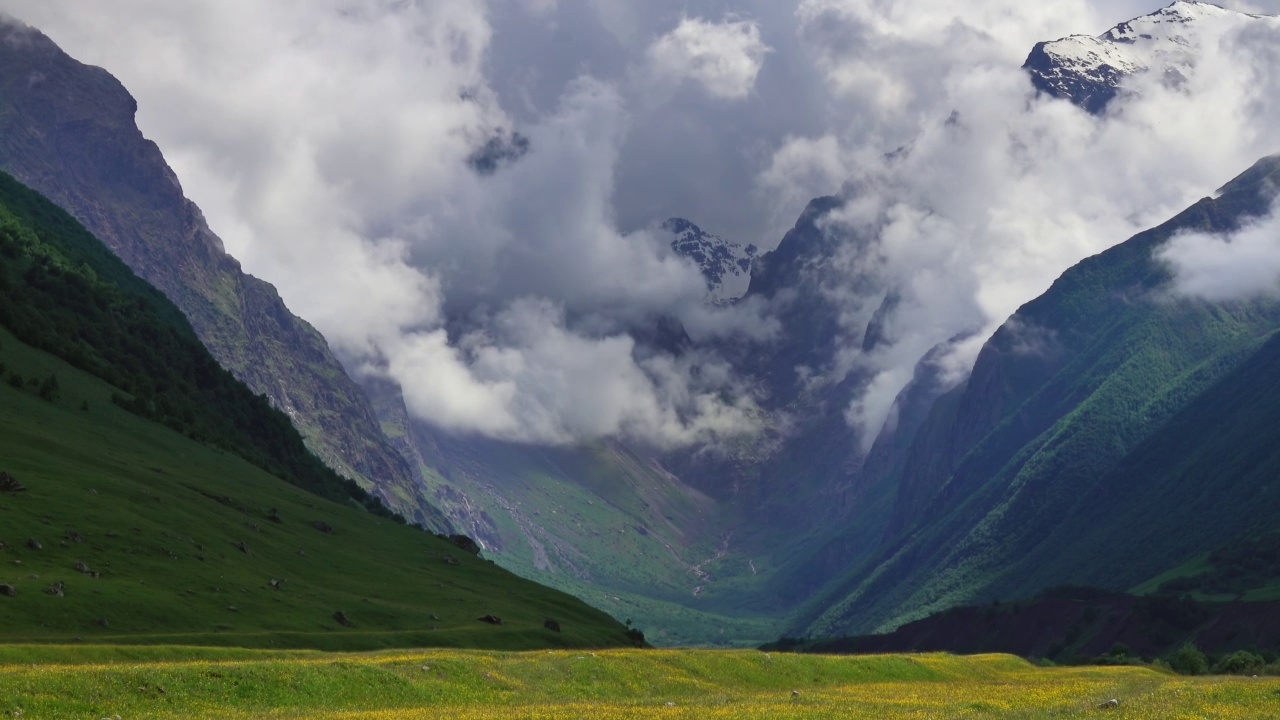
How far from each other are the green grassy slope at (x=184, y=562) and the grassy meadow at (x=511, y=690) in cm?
1518

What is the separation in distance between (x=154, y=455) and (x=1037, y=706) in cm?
14197

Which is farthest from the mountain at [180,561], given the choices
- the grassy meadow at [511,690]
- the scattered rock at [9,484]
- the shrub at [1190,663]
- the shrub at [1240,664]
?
the shrub at [1240,664]

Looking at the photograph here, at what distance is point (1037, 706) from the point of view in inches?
2911

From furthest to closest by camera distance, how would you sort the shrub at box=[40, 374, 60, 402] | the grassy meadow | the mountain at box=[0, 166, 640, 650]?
the shrub at box=[40, 374, 60, 402]
the mountain at box=[0, 166, 640, 650]
the grassy meadow

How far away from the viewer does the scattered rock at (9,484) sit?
392 ft

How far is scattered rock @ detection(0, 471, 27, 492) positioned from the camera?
119 metres

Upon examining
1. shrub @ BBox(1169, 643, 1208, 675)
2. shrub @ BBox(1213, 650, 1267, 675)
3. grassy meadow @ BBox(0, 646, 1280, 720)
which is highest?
grassy meadow @ BBox(0, 646, 1280, 720)

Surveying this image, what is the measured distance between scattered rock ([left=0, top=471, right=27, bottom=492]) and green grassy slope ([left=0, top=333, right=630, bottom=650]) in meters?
1.10

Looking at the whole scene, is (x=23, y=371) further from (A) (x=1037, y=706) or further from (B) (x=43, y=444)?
(A) (x=1037, y=706)

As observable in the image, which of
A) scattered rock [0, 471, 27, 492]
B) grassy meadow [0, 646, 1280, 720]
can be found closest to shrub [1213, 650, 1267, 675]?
grassy meadow [0, 646, 1280, 720]

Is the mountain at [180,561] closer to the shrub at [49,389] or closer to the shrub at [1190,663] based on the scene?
the shrub at [49,389]

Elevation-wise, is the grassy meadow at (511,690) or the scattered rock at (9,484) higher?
the scattered rock at (9,484)

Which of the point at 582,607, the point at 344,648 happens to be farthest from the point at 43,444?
the point at 582,607

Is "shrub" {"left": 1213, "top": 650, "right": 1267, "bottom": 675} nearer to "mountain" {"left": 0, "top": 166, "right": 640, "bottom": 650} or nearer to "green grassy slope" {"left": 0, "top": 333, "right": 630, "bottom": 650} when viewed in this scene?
"mountain" {"left": 0, "top": 166, "right": 640, "bottom": 650}
